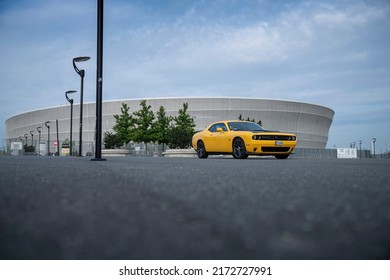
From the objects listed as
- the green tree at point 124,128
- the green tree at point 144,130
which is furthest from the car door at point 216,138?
the green tree at point 124,128

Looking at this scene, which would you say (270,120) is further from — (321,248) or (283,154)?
(321,248)

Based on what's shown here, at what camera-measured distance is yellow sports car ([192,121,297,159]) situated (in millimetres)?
11633

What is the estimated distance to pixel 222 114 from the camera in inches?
2938

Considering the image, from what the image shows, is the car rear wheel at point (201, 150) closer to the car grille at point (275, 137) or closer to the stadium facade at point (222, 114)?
the car grille at point (275, 137)

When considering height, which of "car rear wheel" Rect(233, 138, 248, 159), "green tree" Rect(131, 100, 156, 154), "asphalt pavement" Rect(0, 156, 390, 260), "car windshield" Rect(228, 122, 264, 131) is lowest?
"asphalt pavement" Rect(0, 156, 390, 260)

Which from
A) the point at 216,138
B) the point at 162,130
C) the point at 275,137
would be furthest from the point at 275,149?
the point at 162,130

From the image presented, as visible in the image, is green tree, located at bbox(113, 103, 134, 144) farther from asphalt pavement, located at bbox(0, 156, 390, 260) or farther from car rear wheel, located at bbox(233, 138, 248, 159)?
asphalt pavement, located at bbox(0, 156, 390, 260)

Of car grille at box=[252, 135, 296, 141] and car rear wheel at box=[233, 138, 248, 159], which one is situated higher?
car grille at box=[252, 135, 296, 141]

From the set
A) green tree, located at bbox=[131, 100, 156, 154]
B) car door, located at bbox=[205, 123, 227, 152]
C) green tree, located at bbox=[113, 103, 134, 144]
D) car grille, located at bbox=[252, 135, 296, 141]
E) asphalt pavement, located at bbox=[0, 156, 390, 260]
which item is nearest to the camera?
asphalt pavement, located at bbox=[0, 156, 390, 260]

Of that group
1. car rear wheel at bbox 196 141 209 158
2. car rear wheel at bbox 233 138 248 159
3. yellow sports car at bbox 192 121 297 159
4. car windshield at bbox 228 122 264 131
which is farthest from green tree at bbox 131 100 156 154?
car rear wheel at bbox 233 138 248 159

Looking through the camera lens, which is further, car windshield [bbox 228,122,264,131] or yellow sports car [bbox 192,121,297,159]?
car windshield [bbox 228,122,264,131]

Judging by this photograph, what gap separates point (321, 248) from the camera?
0.94m

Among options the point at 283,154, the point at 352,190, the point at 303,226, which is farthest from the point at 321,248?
the point at 283,154

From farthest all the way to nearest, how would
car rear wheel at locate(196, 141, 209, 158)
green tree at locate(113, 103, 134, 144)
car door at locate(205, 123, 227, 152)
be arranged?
1. green tree at locate(113, 103, 134, 144)
2. car rear wheel at locate(196, 141, 209, 158)
3. car door at locate(205, 123, 227, 152)
